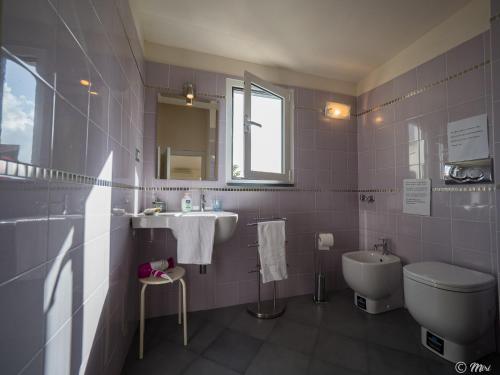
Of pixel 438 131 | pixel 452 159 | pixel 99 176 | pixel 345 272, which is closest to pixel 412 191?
pixel 452 159

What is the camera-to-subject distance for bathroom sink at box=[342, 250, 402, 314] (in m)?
1.92

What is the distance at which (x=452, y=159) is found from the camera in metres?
1.75

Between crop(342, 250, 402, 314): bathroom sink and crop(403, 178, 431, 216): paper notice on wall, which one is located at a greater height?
crop(403, 178, 431, 216): paper notice on wall

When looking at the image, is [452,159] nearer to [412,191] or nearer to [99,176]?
[412,191]

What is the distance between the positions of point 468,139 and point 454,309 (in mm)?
1164

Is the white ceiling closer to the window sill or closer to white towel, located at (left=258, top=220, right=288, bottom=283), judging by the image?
the window sill

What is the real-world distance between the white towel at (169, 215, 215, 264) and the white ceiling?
4.88 ft

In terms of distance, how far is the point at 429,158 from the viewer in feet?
6.30

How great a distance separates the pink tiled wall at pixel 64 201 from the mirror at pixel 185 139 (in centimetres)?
72

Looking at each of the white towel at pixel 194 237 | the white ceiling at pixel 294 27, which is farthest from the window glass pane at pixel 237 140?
the white towel at pixel 194 237

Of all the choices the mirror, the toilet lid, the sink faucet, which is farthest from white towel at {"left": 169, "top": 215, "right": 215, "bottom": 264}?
the sink faucet

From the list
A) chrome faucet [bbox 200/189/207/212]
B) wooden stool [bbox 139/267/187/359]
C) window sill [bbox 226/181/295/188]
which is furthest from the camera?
window sill [bbox 226/181/295/188]

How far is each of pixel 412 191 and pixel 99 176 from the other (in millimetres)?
2343

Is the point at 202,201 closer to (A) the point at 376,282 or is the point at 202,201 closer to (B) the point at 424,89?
(A) the point at 376,282
